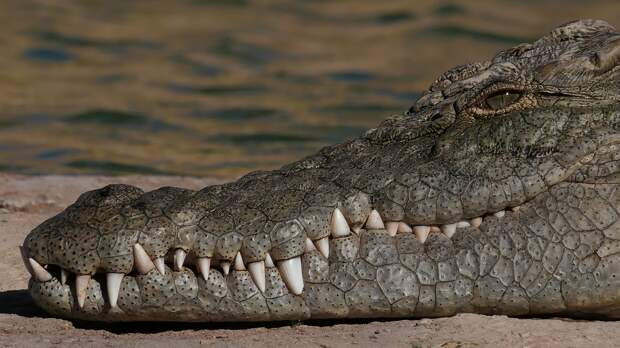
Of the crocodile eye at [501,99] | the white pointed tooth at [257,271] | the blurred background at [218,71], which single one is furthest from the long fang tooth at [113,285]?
the blurred background at [218,71]

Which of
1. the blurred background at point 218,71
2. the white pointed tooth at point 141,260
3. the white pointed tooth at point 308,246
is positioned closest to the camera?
the white pointed tooth at point 141,260

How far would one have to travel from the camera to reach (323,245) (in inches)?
179

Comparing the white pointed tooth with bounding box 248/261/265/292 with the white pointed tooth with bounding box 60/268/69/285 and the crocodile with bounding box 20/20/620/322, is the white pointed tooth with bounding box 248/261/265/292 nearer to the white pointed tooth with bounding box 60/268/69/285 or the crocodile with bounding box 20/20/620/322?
the crocodile with bounding box 20/20/620/322

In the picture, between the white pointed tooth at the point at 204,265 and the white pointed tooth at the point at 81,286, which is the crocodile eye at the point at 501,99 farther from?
the white pointed tooth at the point at 81,286

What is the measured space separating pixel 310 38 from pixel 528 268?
1344cm

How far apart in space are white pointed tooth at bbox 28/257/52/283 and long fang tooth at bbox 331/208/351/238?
1174mm

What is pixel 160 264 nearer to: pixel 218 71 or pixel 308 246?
pixel 308 246

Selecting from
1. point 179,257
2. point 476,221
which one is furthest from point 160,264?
point 476,221

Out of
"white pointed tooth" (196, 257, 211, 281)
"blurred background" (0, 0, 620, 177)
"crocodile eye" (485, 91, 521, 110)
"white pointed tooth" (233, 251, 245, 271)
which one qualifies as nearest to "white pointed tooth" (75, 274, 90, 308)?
"white pointed tooth" (196, 257, 211, 281)

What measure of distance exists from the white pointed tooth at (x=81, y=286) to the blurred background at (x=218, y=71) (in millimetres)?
5752

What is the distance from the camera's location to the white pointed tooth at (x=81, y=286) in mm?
4508

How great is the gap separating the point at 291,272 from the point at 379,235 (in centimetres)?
41

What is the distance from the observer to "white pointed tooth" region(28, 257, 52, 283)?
4586 mm

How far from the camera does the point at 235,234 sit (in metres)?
4.45
